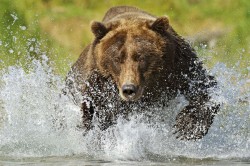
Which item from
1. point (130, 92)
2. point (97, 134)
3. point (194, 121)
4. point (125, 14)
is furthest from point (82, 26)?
point (130, 92)

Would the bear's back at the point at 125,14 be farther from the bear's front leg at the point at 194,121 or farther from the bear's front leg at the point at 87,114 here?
the bear's front leg at the point at 194,121

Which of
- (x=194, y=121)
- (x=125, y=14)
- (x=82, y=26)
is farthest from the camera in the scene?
(x=82, y=26)

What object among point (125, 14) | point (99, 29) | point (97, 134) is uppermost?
point (125, 14)

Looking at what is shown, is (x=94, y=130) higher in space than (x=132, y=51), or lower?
lower

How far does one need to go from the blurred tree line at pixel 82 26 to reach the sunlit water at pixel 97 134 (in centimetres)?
386

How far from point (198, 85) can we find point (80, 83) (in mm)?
1153

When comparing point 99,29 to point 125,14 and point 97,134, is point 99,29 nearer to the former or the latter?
point 125,14

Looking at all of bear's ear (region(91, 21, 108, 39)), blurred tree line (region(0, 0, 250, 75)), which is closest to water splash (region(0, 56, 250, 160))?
bear's ear (region(91, 21, 108, 39))

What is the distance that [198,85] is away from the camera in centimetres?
771

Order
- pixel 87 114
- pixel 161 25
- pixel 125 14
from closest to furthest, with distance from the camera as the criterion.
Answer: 1. pixel 161 25
2. pixel 87 114
3. pixel 125 14

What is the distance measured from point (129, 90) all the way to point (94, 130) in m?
1.08

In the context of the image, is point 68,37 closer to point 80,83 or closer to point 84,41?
point 84,41

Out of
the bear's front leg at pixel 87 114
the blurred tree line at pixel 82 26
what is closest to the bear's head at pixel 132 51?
the bear's front leg at pixel 87 114

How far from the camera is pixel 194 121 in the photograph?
7.69 metres
